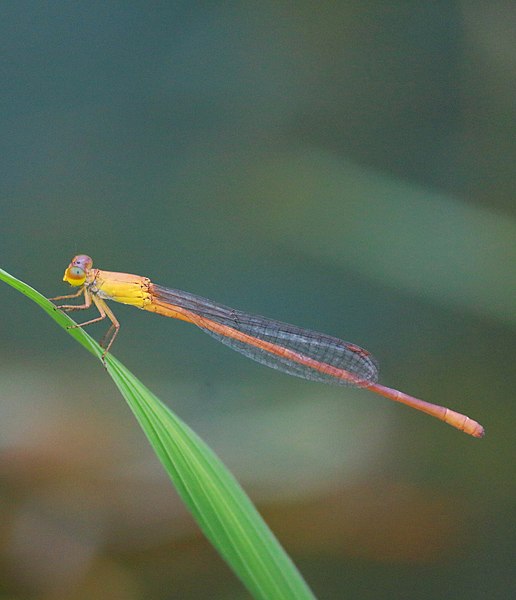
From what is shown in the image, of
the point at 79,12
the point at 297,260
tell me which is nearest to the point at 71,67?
the point at 79,12

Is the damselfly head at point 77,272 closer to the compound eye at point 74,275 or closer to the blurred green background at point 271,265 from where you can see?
the compound eye at point 74,275

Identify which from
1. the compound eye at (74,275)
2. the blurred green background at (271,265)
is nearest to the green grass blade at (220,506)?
the compound eye at (74,275)

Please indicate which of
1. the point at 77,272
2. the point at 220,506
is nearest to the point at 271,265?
the point at 77,272

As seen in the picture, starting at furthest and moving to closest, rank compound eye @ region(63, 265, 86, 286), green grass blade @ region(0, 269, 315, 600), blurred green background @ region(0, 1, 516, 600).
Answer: blurred green background @ region(0, 1, 516, 600) < compound eye @ region(63, 265, 86, 286) < green grass blade @ region(0, 269, 315, 600)

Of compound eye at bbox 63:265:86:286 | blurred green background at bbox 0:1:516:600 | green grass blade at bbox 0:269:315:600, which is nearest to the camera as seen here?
green grass blade at bbox 0:269:315:600

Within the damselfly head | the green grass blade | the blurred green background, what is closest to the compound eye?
the damselfly head

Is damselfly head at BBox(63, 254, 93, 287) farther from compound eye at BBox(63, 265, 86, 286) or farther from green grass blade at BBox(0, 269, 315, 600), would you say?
green grass blade at BBox(0, 269, 315, 600)

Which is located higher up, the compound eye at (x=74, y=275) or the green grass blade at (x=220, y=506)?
the compound eye at (x=74, y=275)
